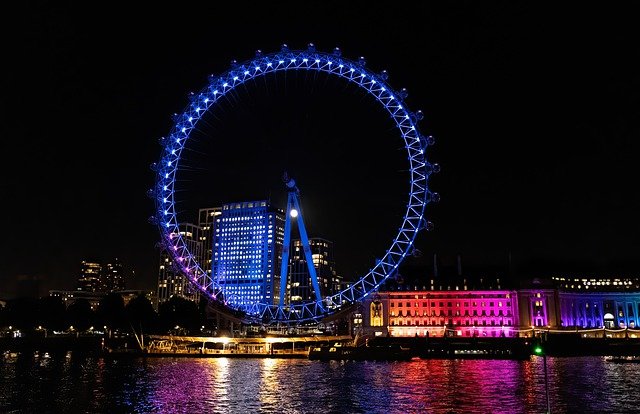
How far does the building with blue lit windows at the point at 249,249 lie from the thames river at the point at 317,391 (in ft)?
440

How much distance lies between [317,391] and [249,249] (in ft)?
511

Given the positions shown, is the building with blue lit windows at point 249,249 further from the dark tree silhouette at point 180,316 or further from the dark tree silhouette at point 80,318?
the dark tree silhouette at point 80,318

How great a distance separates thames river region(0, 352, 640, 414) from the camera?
99.7ft

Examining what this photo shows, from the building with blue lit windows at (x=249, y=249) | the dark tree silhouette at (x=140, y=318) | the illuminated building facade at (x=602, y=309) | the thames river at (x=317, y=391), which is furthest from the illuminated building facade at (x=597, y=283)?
the thames river at (x=317, y=391)

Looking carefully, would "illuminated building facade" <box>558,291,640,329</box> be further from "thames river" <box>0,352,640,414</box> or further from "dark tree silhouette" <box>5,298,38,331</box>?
"dark tree silhouette" <box>5,298,38,331</box>

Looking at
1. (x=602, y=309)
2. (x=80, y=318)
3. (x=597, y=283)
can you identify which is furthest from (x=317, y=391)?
(x=597, y=283)

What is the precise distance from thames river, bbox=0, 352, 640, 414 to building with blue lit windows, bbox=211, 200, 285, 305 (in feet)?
440

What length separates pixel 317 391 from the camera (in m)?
37.8

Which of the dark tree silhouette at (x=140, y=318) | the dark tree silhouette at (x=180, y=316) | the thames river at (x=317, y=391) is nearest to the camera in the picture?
the thames river at (x=317, y=391)

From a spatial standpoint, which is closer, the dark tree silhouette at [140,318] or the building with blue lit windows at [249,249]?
the dark tree silhouette at [140,318]

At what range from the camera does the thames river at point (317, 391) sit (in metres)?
30.4

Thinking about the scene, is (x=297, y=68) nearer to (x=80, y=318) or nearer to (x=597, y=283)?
(x=80, y=318)

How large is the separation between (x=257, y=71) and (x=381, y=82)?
38.5 ft

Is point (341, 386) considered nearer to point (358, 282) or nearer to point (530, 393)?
point (530, 393)
